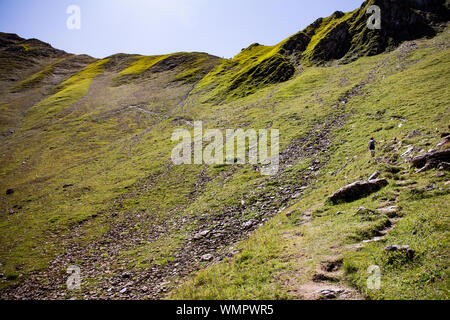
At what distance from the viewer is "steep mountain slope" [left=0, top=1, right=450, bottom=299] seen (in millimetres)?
9883

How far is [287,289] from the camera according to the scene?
29.6 ft

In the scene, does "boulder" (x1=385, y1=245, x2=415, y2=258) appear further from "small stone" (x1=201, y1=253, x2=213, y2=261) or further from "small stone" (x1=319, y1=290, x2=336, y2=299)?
"small stone" (x1=201, y1=253, x2=213, y2=261)

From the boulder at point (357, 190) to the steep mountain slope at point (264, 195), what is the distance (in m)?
0.72

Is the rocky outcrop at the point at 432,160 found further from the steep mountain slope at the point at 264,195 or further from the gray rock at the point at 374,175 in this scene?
the gray rock at the point at 374,175

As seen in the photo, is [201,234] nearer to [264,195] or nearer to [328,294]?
[264,195]

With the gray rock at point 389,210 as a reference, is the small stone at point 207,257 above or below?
below

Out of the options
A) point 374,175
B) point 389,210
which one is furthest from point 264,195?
point 389,210

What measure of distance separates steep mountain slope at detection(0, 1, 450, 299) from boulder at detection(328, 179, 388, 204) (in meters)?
0.72

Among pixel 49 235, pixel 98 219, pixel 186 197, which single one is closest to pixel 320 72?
pixel 186 197

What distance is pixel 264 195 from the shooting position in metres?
20.2

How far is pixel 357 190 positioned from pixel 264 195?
301 inches

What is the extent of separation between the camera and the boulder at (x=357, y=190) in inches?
557

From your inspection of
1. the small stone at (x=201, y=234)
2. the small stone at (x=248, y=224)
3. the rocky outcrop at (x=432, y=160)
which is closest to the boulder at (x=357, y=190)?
the rocky outcrop at (x=432, y=160)
